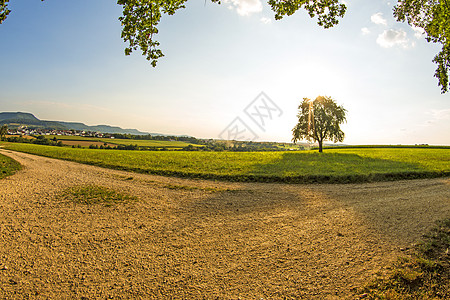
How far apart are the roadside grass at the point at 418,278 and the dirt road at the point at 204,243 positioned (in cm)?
24

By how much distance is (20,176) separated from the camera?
11914mm

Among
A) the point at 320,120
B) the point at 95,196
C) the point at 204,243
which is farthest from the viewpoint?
the point at 320,120

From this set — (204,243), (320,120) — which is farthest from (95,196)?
(320,120)

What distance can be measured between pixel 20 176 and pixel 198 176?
1002 cm

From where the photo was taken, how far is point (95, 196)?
27.8ft

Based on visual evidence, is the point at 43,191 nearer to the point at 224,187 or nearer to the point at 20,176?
the point at 20,176

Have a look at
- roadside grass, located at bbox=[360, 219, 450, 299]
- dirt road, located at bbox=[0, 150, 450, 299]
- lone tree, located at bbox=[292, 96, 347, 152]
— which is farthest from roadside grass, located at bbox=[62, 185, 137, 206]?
lone tree, located at bbox=[292, 96, 347, 152]

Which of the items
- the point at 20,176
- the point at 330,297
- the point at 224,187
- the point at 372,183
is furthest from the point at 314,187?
the point at 20,176

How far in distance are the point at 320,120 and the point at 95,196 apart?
123 feet

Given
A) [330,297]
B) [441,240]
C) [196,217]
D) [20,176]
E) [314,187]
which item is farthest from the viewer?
[20,176]

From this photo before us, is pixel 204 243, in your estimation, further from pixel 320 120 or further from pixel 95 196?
pixel 320 120

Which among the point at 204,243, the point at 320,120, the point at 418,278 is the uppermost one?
the point at 320,120

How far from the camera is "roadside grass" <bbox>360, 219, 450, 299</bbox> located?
11.3 ft

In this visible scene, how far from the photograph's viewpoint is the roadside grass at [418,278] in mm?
3447
